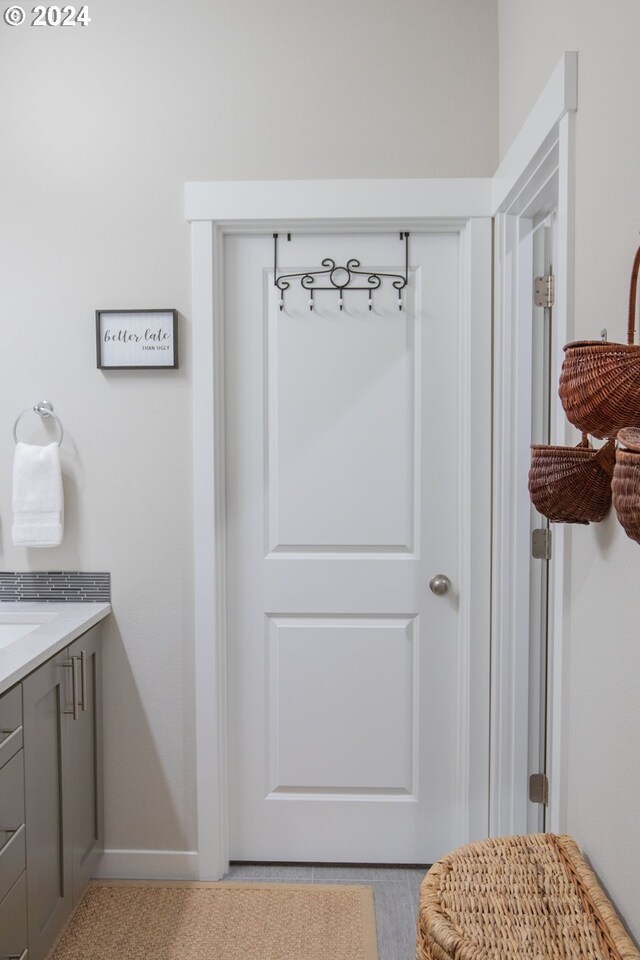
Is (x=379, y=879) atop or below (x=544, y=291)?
below

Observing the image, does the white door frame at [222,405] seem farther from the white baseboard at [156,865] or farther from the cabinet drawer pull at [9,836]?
the cabinet drawer pull at [9,836]

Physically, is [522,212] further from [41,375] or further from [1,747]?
[1,747]

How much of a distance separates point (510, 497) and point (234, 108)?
138cm

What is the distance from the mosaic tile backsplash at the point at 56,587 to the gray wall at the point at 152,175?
32mm

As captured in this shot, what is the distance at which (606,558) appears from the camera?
1287 millimetres

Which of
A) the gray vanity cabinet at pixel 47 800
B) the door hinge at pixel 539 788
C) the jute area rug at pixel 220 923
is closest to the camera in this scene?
the gray vanity cabinet at pixel 47 800

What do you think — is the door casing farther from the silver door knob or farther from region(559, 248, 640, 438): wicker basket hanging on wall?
region(559, 248, 640, 438): wicker basket hanging on wall

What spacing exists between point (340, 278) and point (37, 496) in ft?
3.61

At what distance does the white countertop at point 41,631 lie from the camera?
164 centimetres

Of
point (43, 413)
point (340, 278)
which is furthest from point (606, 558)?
point (43, 413)

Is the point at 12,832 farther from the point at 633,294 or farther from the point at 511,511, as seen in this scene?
the point at 633,294

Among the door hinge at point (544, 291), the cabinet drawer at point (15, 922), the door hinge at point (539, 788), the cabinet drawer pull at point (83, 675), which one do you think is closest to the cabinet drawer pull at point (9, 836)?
the cabinet drawer at point (15, 922)

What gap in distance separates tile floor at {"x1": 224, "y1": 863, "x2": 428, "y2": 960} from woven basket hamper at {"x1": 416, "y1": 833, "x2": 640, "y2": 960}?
904 millimetres

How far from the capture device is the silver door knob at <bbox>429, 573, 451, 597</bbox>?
2.28 metres
